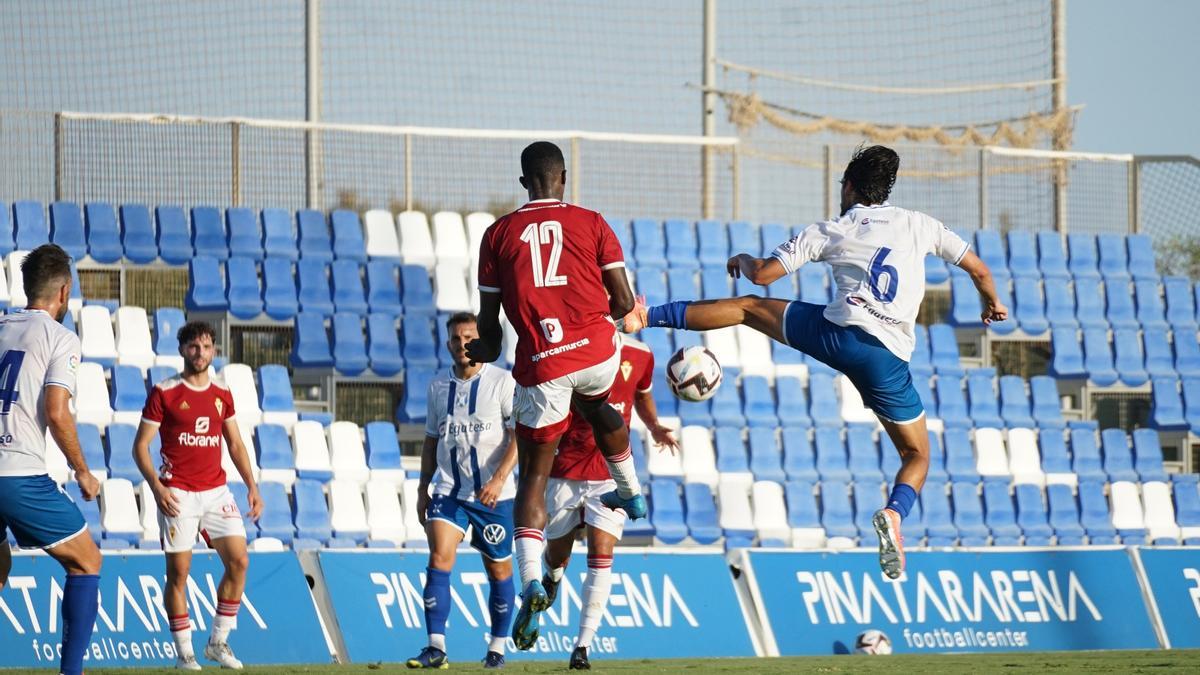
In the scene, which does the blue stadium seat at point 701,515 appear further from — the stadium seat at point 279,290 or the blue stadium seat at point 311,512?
the stadium seat at point 279,290

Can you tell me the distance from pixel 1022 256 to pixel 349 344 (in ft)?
30.8

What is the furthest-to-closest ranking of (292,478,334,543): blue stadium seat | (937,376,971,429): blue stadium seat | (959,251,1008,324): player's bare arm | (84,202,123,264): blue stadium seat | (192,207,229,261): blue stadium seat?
(937,376,971,429): blue stadium seat < (192,207,229,261): blue stadium seat < (84,202,123,264): blue stadium seat < (292,478,334,543): blue stadium seat < (959,251,1008,324): player's bare arm

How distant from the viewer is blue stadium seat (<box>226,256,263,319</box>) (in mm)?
18156

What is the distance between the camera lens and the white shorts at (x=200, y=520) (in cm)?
1159

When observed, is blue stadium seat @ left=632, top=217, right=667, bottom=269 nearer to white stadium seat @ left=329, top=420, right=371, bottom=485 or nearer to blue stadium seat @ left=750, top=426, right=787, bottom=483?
blue stadium seat @ left=750, top=426, right=787, bottom=483

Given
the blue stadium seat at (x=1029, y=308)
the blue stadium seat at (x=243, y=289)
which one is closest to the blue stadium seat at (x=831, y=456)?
the blue stadium seat at (x=1029, y=308)

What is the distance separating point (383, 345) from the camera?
18.4 metres

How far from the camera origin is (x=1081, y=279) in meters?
22.4

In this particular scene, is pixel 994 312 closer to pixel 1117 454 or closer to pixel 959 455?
pixel 959 455

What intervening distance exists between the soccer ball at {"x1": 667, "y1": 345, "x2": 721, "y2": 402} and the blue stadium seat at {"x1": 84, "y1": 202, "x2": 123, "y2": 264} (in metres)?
8.92

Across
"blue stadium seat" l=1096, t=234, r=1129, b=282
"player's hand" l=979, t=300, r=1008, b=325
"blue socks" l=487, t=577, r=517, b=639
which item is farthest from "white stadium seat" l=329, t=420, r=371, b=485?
"blue stadium seat" l=1096, t=234, r=1129, b=282

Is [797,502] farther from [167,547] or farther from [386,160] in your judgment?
[167,547]

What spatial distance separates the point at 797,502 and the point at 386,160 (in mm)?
Answer: 6545

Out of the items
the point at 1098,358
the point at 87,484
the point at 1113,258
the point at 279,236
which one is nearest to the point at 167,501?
the point at 87,484
